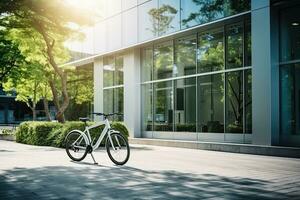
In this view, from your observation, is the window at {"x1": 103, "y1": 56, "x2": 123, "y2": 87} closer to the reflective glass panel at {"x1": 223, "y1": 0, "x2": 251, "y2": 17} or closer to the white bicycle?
the reflective glass panel at {"x1": 223, "y1": 0, "x2": 251, "y2": 17}

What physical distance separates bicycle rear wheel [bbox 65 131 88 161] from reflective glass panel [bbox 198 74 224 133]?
7.94 m

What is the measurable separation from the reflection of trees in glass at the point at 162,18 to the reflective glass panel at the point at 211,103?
2959 mm

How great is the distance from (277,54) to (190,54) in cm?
524

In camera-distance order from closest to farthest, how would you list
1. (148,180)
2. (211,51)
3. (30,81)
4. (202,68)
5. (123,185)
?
(123,185) < (148,180) < (211,51) < (202,68) < (30,81)

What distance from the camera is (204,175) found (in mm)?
7500

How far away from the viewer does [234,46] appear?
52.5 feet

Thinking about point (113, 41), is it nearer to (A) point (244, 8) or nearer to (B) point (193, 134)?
(B) point (193, 134)

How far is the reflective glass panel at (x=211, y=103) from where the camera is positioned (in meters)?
16.5

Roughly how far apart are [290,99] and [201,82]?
15.4 feet

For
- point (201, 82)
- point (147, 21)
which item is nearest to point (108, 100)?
point (147, 21)

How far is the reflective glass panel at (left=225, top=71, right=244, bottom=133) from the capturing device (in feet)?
50.6

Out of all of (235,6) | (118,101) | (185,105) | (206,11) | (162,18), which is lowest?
(185,105)

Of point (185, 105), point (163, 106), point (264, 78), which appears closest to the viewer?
point (264, 78)

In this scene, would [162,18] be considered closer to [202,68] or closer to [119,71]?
[202,68]
